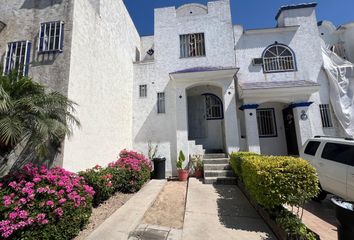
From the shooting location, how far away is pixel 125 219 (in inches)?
184

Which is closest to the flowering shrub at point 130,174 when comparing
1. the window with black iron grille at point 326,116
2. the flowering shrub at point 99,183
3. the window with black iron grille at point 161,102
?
the flowering shrub at point 99,183

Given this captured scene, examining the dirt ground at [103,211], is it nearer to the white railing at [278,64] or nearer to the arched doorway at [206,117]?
the arched doorway at [206,117]

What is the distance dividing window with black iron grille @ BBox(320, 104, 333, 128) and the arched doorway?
17.7ft

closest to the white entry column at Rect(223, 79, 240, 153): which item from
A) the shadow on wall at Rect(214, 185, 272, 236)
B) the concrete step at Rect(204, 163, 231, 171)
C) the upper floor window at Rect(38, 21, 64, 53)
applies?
the concrete step at Rect(204, 163, 231, 171)

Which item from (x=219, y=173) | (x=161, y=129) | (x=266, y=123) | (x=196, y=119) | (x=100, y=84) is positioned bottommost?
(x=219, y=173)

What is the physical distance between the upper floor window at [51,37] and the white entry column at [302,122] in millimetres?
10868

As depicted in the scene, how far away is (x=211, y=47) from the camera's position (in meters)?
11.6

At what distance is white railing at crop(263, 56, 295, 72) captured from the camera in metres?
11.2

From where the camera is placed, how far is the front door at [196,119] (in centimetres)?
1162

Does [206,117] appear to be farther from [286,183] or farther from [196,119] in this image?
[286,183]

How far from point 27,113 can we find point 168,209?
14.7 feet

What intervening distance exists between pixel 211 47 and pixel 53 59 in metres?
8.39

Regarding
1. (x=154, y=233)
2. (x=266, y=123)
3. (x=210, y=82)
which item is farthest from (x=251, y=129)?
(x=154, y=233)

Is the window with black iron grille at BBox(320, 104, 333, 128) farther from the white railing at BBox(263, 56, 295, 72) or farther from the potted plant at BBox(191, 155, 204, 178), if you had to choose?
the potted plant at BBox(191, 155, 204, 178)
